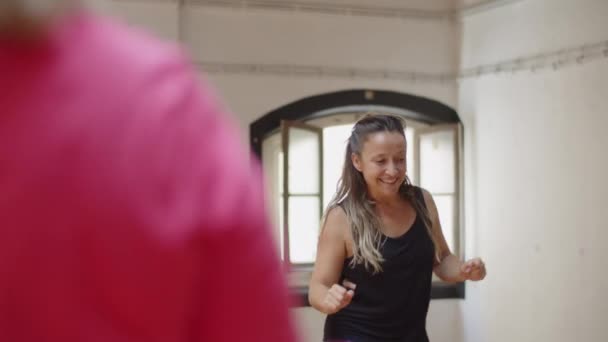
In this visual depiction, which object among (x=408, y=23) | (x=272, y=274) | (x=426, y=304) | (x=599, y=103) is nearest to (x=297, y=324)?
(x=272, y=274)

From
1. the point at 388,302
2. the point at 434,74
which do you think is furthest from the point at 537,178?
the point at 388,302

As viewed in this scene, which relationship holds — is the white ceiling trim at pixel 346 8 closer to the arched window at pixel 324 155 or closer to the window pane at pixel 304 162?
the arched window at pixel 324 155

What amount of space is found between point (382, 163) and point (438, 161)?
2.71 metres

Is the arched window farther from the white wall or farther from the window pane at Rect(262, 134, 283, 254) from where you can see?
the white wall

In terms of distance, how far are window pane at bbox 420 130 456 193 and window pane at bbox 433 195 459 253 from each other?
0.05m

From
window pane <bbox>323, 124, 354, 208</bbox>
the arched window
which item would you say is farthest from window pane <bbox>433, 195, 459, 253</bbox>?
window pane <bbox>323, 124, 354, 208</bbox>

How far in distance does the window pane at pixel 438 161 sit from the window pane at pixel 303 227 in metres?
0.81

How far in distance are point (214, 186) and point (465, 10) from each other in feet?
17.6

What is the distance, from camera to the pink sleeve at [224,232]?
0.47 meters

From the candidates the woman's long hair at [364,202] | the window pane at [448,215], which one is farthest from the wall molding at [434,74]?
the woman's long hair at [364,202]

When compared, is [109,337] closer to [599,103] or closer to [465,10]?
[599,103]

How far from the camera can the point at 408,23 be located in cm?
560

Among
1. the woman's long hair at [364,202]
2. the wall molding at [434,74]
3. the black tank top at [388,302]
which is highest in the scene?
the wall molding at [434,74]

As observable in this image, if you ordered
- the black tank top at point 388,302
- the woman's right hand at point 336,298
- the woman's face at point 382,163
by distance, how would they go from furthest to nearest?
the woman's face at point 382,163
the black tank top at point 388,302
the woman's right hand at point 336,298
